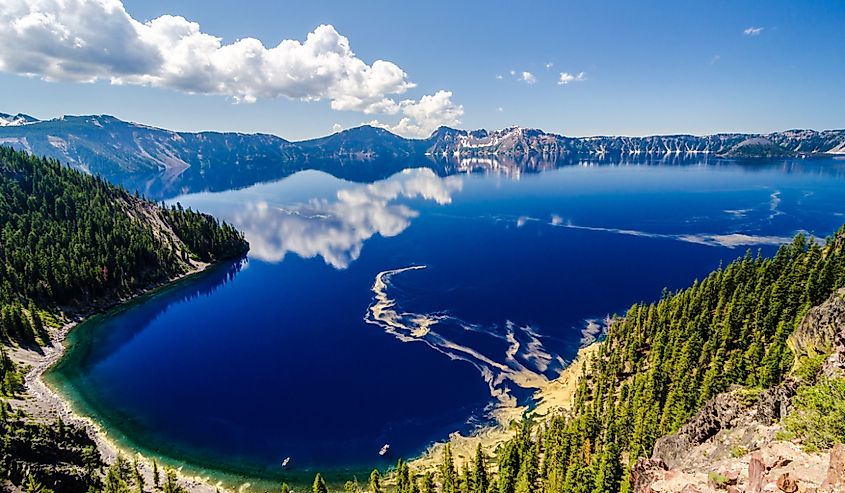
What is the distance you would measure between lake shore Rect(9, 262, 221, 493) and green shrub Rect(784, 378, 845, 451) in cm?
7945

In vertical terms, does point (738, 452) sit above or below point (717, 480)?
below

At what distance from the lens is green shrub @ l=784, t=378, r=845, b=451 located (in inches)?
1255

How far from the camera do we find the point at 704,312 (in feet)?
309

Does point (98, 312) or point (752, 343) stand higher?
point (752, 343)

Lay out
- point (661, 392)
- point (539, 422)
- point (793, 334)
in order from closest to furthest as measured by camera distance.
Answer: point (793, 334) < point (661, 392) < point (539, 422)

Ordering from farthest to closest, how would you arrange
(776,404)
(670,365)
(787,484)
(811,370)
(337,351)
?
(337,351), (670,365), (811,370), (776,404), (787,484)

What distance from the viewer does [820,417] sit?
33250 millimetres

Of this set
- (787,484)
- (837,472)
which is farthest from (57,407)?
(837,472)

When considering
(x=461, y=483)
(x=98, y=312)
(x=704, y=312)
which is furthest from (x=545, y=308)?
(x=98, y=312)

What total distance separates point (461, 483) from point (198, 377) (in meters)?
74.6

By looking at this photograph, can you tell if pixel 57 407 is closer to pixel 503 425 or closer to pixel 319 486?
pixel 319 486

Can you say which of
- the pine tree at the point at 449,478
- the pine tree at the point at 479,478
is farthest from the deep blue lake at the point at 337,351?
the pine tree at the point at 479,478

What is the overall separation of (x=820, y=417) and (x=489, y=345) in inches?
3341

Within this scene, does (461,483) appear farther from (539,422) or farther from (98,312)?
(98,312)
